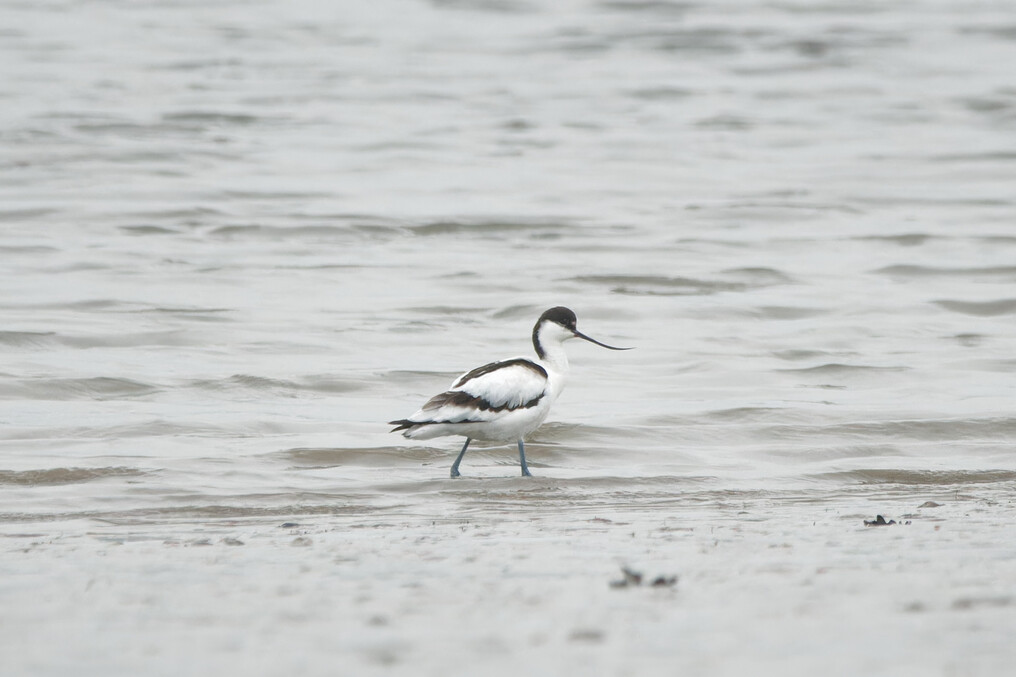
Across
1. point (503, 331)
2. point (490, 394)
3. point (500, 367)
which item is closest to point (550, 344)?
point (500, 367)

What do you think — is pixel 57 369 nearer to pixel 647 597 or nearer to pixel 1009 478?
pixel 1009 478

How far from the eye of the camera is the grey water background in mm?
5375

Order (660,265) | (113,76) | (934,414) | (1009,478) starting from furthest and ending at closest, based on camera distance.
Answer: (113,76) → (660,265) → (934,414) → (1009,478)

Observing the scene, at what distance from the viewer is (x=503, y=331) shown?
51.8 feet

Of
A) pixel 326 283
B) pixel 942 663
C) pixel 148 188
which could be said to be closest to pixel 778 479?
pixel 942 663

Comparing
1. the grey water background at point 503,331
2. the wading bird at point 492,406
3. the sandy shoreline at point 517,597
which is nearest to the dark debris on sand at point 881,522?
the sandy shoreline at point 517,597

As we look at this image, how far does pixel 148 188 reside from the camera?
76.8ft

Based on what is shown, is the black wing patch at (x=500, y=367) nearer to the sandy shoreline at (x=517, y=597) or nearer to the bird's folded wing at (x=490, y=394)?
the bird's folded wing at (x=490, y=394)

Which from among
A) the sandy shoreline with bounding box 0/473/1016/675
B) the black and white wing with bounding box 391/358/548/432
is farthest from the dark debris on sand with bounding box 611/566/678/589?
the black and white wing with bounding box 391/358/548/432

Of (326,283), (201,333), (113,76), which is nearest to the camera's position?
(201,333)

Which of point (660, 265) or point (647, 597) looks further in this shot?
point (660, 265)

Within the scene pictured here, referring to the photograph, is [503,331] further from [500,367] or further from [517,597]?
[517,597]

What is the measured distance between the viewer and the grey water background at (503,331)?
5.38 meters

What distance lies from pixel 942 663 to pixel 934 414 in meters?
7.64
